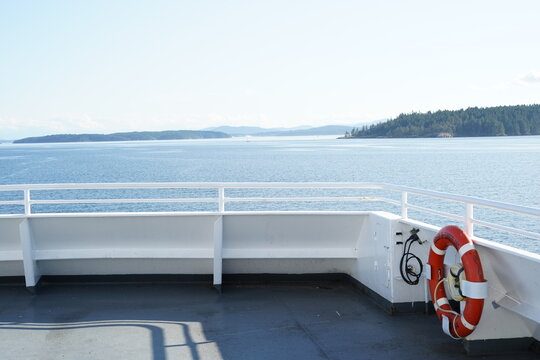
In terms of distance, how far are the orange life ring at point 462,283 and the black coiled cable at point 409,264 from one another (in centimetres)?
59

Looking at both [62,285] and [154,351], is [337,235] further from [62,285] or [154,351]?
[62,285]

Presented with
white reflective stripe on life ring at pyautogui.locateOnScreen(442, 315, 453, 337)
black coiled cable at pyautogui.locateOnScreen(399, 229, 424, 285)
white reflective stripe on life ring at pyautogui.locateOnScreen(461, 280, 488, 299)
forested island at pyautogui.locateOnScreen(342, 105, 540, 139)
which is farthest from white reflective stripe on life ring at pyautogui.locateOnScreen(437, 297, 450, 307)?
forested island at pyautogui.locateOnScreen(342, 105, 540, 139)

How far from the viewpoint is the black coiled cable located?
547 cm

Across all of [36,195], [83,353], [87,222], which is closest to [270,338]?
[83,353]

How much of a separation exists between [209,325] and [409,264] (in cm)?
191

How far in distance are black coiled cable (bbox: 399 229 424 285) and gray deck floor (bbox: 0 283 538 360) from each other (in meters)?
0.35

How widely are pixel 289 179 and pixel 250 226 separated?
42992mm

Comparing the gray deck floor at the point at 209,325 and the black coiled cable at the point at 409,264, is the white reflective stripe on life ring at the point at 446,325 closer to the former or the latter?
the gray deck floor at the point at 209,325

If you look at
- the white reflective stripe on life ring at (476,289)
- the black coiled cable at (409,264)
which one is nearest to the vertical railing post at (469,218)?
the white reflective stripe on life ring at (476,289)

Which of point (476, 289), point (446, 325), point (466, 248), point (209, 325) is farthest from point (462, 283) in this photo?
point (209, 325)

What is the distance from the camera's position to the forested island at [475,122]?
4961 inches

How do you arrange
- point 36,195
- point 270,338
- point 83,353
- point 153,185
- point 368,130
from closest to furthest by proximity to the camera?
point 83,353
point 270,338
point 153,185
point 36,195
point 368,130

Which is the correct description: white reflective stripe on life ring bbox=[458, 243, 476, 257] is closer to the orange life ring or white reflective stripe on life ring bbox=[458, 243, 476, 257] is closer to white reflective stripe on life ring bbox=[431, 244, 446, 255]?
the orange life ring

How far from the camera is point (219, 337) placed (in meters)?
4.94
